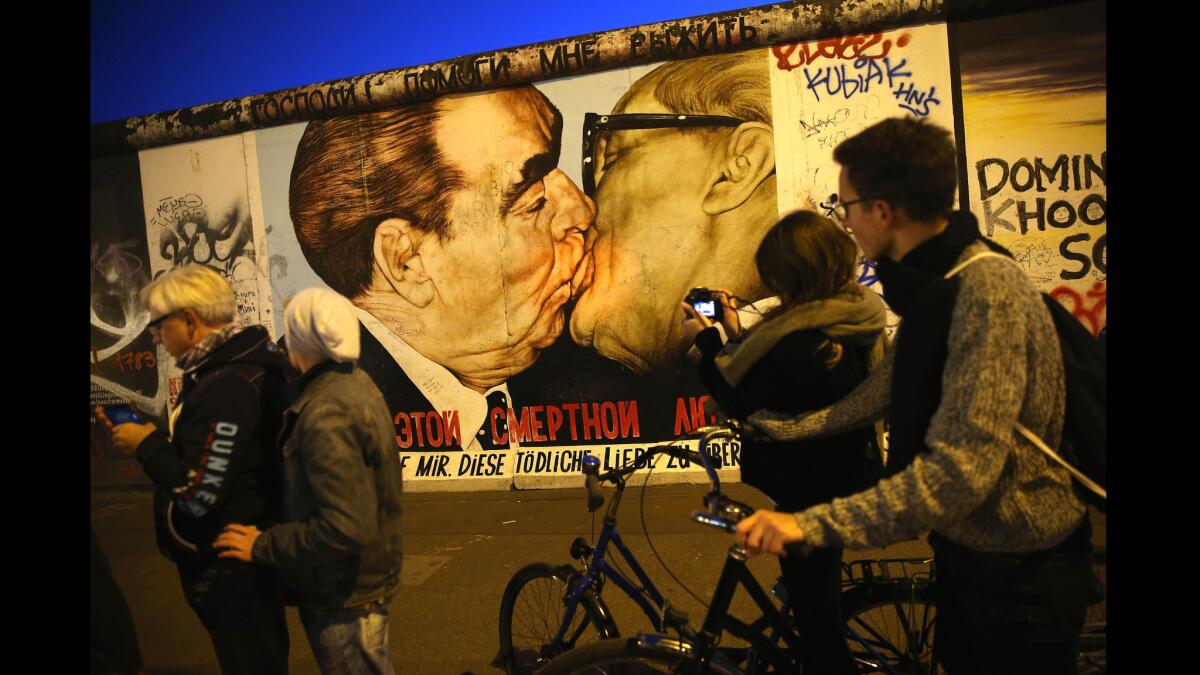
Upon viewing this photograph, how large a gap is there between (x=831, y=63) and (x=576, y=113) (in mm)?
2333

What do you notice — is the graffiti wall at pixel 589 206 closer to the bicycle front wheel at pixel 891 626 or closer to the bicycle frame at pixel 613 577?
the bicycle frame at pixel 613 577

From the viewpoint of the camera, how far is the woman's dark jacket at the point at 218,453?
7.78 ft

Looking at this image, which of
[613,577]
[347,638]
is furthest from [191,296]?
[613,577]

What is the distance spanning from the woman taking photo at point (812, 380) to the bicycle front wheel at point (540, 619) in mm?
849

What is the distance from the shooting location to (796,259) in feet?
8.20

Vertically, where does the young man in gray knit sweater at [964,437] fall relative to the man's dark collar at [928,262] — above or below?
below

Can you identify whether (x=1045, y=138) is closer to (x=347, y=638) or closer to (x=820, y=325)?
(x=820, y=325)

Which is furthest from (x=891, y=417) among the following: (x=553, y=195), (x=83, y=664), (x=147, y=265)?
(x=147, y=265)

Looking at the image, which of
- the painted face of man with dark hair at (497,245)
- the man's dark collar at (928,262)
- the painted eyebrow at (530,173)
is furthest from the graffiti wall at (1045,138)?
the man's dark collar at (928,262)

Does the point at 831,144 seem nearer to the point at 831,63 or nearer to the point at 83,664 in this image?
the point at 831,63

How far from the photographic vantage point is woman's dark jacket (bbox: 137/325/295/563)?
7.78 ft

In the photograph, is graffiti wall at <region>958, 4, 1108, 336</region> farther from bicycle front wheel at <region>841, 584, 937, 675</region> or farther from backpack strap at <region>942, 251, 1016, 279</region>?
backpack strap at <region>942, 251, 1016, 279</region>

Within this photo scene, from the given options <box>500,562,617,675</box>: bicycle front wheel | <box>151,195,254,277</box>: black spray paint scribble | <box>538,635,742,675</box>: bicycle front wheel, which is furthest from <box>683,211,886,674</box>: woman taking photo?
<box>151,195,254,277</box>: black spray paint scribble

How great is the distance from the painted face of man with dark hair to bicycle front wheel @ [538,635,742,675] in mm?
5455
